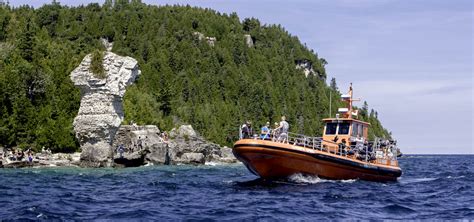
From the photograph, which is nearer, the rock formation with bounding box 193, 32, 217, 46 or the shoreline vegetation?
the shoreline vegetation

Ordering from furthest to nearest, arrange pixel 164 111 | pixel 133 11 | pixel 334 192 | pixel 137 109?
pixel 133 11 < pixel 164 111 < pixel 137 109 < pixel 334 192

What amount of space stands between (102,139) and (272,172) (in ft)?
113

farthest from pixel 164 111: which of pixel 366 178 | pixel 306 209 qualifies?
pixel 306 209

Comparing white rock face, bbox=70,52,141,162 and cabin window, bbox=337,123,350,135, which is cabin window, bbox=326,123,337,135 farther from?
white rock face, bbox=70,52,141,162

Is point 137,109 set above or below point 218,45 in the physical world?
below

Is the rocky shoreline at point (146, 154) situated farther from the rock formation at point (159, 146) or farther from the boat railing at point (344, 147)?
the boat railing at point (344, 147)

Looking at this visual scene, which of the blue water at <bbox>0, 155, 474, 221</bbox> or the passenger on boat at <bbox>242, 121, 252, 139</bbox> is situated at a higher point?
the passenger on boat at <bbox>242, 121, 252, 139</bbox>

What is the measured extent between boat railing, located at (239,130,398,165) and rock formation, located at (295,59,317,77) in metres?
147

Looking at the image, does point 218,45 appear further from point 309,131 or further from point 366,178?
point 366,178

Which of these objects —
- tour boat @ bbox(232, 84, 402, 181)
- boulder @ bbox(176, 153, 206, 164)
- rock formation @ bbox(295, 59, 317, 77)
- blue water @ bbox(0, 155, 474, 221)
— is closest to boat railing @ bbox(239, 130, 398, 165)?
tour boat @ bbox(232, 84, 402, 181)

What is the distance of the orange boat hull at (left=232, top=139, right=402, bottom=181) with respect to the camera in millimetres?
30188

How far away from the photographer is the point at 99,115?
62.1 m

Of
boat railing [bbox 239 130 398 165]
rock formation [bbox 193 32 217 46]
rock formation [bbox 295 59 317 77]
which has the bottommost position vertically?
boat railing [bbox 239 130 398 165]

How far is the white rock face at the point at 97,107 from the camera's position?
2427 inches
